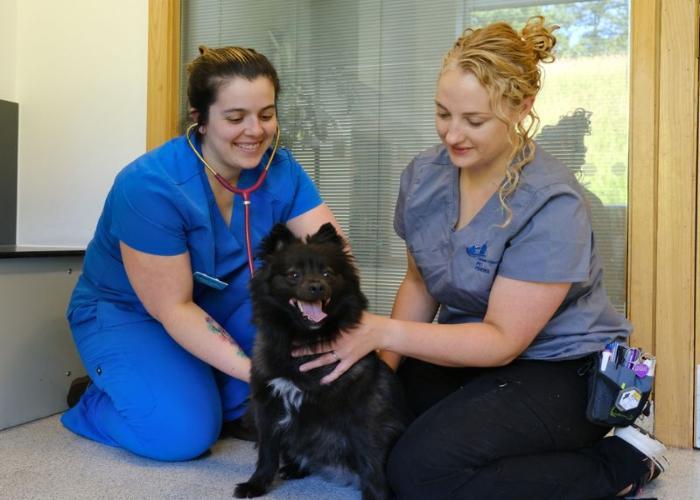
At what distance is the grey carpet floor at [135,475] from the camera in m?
1.86

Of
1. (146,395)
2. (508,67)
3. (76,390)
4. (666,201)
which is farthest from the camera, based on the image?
(76,390)

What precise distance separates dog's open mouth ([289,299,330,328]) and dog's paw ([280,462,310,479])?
1.86 ft

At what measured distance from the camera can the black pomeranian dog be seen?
172 cm

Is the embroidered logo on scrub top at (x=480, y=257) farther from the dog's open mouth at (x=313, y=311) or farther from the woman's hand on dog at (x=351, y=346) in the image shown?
the dog's open mouth at (x=313, y=311)

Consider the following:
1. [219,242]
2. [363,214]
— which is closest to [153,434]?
[219,242]

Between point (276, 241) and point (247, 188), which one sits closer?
point (276, 241)

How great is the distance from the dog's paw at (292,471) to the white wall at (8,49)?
7.76ft

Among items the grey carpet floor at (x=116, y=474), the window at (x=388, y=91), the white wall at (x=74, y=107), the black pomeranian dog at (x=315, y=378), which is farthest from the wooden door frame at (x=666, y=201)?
the white wall at (x=74, y=107)

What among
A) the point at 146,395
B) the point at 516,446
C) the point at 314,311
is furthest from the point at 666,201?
the point at 146,395

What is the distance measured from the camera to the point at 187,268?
2.02 metres

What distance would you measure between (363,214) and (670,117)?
4.01 ft

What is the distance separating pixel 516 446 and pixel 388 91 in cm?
159

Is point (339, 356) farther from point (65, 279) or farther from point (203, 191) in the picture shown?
point (65, 279)

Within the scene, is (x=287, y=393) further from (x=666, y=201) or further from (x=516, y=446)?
(x=666, y=201)
